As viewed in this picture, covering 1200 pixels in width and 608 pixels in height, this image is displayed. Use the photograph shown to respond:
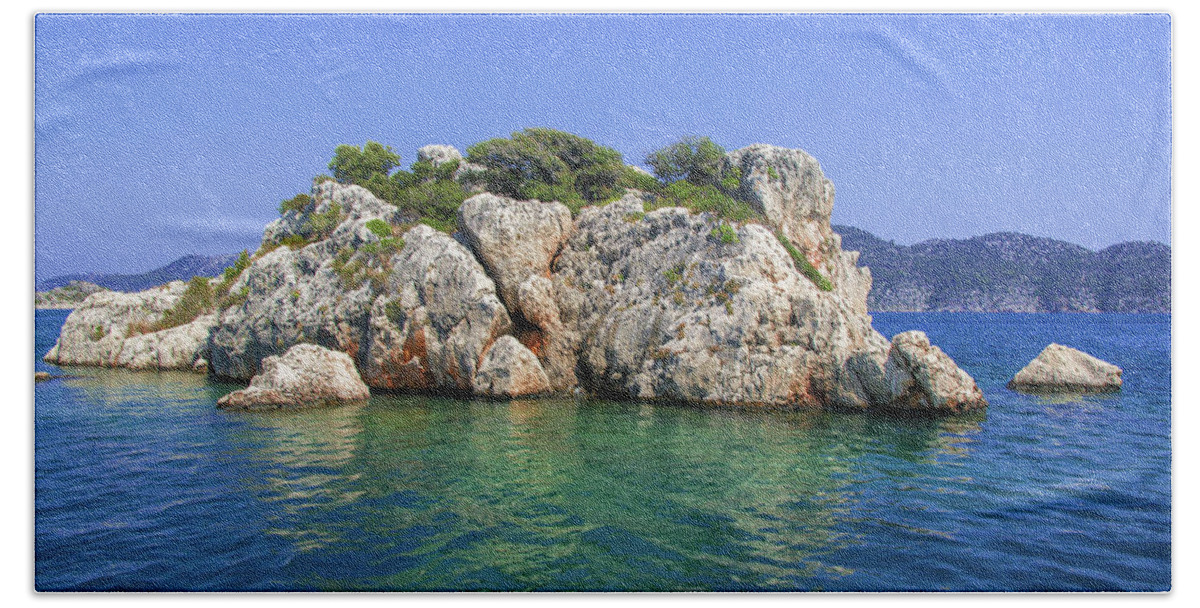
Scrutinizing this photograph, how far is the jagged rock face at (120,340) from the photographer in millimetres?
27156

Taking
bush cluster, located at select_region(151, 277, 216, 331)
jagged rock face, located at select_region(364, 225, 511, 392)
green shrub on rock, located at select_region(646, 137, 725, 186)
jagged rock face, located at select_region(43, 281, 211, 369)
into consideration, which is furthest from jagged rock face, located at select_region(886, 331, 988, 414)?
bush cluster, located at select_region(151, 277, 216, 331)

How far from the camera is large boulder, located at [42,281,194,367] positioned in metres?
27.4

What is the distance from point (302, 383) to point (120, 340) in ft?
51.3

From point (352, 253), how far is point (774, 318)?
48.2 feet

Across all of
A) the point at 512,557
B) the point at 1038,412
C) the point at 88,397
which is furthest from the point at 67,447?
the point at 1038,412

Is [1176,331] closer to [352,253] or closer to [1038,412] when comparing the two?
[1038,412]

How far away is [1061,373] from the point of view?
1977 cm

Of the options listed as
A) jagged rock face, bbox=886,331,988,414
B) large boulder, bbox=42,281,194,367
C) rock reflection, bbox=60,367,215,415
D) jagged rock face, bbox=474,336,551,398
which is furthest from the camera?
large boulder, bbox=42,281,194,367

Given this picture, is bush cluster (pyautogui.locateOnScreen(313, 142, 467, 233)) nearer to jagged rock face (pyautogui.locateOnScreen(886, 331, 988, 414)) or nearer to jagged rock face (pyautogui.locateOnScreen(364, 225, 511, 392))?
jagged rock face (pyautogui.locateOnScreen(364, 225, 511, 392))

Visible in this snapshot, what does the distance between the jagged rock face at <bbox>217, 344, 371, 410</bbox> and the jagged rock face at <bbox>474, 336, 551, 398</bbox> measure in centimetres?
348

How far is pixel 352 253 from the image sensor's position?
912 inches

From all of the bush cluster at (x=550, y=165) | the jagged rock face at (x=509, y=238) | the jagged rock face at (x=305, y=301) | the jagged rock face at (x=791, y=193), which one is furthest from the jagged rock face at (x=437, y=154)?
the jagged rock face at (x=791, y=193)

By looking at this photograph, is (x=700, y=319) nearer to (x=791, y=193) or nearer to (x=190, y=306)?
(x=791, y=193)

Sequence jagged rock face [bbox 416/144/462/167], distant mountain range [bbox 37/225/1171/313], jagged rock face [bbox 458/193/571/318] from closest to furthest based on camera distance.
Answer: distant mountain range [bbox 37/225/1171/313], jagged rock face [bbox 458/193/571/318], jagged rock face [bbox 416/144/462/167]
